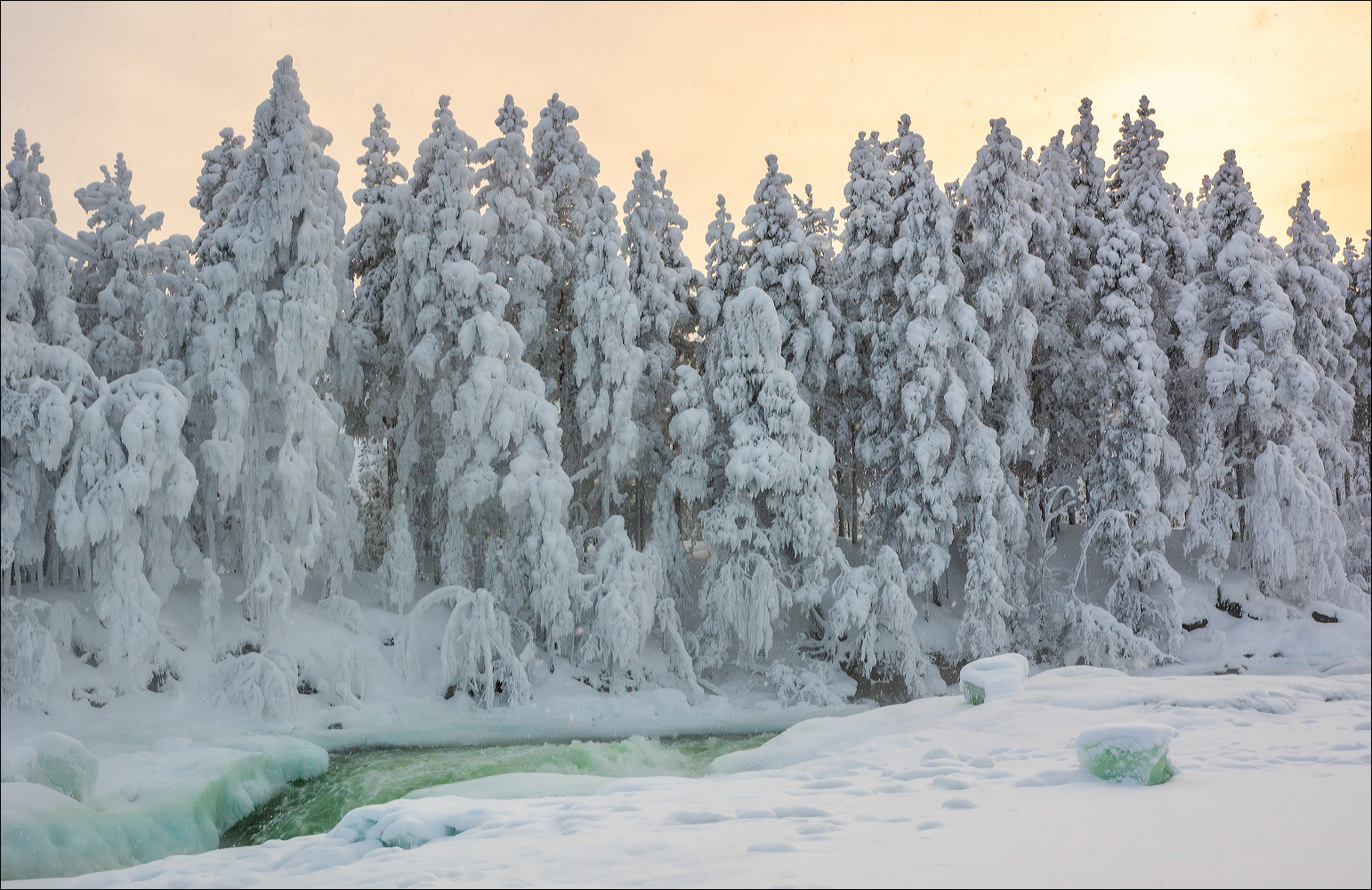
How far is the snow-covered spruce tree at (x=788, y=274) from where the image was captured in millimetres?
21484

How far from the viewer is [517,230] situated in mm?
21234

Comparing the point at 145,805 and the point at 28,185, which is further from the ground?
the point at 28,185

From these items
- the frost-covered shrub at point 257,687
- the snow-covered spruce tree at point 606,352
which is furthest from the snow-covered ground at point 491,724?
the snow-covered spruce tree at point 606,352

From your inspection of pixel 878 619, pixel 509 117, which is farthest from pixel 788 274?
pixel 878 619

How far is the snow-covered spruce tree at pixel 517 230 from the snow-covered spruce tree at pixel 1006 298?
971 centimetres

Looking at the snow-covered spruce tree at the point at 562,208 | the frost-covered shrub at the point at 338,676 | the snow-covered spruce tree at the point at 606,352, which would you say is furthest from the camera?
the snow-covered spruce tree at the point at 562,208

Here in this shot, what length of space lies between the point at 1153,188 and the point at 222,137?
73.0 feet

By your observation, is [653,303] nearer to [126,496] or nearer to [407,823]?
[126,496]

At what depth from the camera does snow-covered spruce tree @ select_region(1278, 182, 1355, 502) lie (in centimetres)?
1900

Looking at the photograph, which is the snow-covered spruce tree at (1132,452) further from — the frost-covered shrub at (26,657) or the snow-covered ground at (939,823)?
the frost-covered shrub at (26,657)

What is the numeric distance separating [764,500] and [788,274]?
5058 millimetres

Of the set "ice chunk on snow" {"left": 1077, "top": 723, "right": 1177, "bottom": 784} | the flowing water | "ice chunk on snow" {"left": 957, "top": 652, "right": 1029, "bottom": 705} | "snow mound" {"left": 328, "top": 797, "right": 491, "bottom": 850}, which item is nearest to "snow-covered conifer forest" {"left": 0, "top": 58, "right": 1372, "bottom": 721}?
the flowing water

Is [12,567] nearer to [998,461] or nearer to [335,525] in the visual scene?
[335,525]

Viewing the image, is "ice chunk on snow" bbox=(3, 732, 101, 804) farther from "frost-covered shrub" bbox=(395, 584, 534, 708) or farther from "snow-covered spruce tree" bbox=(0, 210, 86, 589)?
"frost-covered shrub" bbox=(395, 584, 534, 708)
